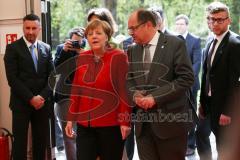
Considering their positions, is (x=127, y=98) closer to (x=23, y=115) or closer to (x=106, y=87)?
(x=106, y=87)

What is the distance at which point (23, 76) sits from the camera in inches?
121

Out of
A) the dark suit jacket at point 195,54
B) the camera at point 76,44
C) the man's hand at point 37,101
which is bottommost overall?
the man's hand at point 37,101

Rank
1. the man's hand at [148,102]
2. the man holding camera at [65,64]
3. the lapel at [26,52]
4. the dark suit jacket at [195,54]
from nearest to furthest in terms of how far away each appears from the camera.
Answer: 1. the man's hand at [148,102]
2. the man holding camera at [65,64]
3. the lapel at [26,52]
4. the dark suit jacket at [195,54]

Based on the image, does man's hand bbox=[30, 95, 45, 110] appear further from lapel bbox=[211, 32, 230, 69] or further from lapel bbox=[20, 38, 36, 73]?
lapel bbox=[211, 32, 230, 69]

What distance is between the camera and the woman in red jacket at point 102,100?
7.55 feet

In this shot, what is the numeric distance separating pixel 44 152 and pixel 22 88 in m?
0.65

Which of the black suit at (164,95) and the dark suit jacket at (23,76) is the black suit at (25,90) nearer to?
the dark suit jacket at (23,76)

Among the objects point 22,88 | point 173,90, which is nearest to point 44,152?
point 22,88

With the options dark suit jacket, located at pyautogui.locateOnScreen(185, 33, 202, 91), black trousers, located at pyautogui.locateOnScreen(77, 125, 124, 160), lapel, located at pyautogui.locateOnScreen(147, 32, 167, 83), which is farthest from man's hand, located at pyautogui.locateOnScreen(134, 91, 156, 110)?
dark suit jacket, located at pyautogui.locateOnScreen(185, 33, 202, 91)

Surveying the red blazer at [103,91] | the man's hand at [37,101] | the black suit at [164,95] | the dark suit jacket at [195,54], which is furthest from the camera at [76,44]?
the dark suit jacket at [195,54]

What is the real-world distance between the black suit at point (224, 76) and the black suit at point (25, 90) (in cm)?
141

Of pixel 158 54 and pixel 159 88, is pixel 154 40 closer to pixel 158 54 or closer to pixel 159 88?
pixel 158 54

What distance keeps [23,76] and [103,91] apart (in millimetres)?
1046

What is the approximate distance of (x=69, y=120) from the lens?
2482 mm
